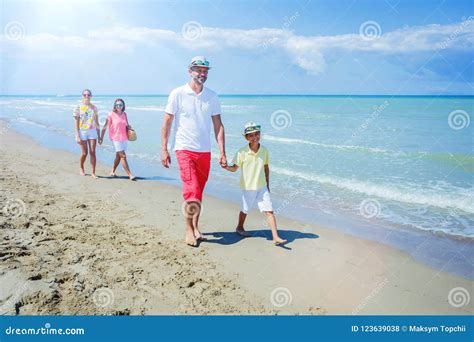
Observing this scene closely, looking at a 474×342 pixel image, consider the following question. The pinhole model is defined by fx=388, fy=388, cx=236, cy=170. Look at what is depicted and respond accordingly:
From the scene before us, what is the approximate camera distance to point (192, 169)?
14.7ft

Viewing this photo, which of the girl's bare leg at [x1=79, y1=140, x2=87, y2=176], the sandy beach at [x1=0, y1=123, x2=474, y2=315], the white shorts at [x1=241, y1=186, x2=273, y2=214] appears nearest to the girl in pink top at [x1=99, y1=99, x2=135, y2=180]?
the girl's bare leg at [x1=79, y1=140, x2=87, y2=176]

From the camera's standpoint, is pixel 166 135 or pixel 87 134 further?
pixel 87 134

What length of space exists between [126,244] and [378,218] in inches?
146

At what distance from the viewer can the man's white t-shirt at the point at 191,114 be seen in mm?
4340

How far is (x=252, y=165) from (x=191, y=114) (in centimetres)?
95

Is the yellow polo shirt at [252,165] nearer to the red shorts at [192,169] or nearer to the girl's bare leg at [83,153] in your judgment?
the red shorts at [192,169]

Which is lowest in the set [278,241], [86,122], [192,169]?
[278,241]

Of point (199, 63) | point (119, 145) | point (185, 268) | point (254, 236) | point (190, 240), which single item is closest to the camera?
point (185, 268)

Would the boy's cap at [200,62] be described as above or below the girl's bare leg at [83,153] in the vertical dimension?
above

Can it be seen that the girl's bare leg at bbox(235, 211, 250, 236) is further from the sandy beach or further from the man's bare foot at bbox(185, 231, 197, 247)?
the man's bare foot at bbox(185, 231, 197, 247)

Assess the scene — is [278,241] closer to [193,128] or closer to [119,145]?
[193,128]

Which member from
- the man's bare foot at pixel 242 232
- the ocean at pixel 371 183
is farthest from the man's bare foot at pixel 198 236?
the ocean at pixel 371 183

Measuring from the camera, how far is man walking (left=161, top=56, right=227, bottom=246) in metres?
4.33

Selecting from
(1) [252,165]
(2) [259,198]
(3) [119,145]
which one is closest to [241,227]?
(2) [259,198]
